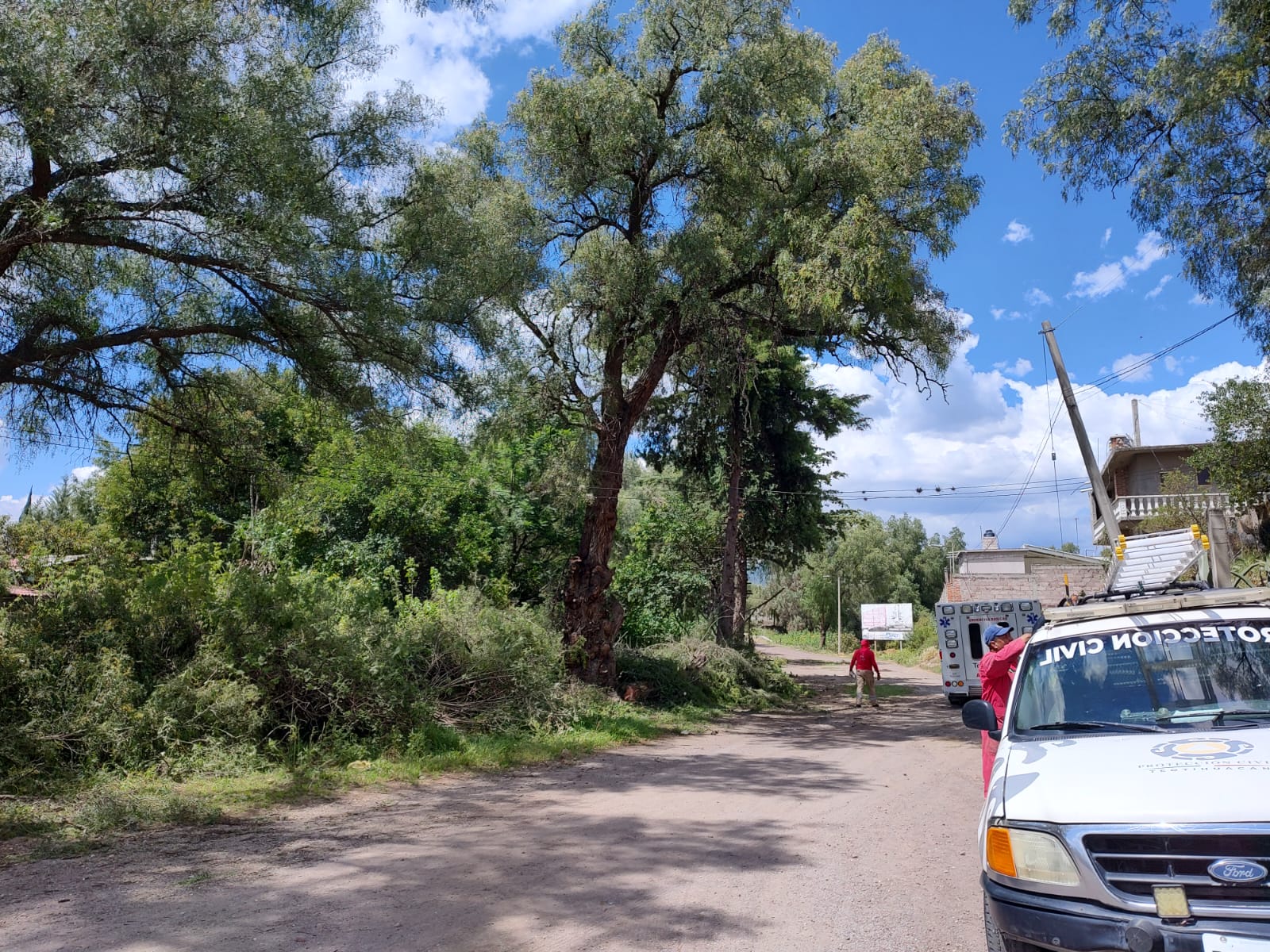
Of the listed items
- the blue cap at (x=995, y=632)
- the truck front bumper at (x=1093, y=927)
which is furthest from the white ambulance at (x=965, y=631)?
the truck front bumper at (x=1093, y=927)

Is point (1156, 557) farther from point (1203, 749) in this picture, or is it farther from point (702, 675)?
point (1203, 749)

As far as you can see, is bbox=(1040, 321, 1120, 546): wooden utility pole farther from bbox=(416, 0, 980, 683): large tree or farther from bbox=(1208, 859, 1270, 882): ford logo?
bbox=(1208, 859, 1270, 882): ford logo

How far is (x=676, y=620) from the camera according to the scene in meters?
24.9

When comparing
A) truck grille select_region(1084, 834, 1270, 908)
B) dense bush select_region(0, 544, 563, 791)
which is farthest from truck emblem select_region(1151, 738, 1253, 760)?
dense bush select_region(0, 544, 563, 791)

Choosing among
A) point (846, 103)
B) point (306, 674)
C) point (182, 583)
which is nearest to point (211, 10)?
point (182, 583)

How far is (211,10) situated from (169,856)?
835 centimetres

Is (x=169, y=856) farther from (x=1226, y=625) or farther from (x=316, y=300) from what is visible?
(x=1226, y=625)

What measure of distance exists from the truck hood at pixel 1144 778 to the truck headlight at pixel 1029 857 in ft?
0.27

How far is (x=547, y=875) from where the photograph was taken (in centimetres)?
634

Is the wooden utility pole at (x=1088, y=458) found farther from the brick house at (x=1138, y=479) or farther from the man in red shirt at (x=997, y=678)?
the man in red shirt at (x=997, y=678)

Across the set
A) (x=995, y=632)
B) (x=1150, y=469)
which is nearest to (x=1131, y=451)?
(x=1150, y=469)

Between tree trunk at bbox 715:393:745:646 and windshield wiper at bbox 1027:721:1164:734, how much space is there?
64.1ft

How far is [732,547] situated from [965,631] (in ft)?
22.6

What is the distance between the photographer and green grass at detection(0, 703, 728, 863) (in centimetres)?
753
